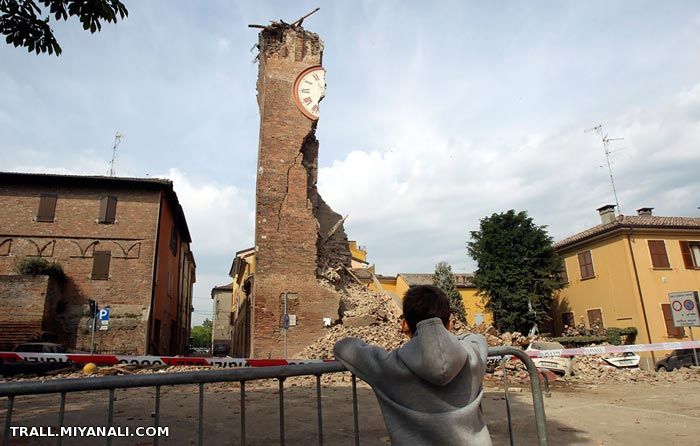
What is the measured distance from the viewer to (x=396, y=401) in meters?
1.71

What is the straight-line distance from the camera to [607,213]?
27.4m

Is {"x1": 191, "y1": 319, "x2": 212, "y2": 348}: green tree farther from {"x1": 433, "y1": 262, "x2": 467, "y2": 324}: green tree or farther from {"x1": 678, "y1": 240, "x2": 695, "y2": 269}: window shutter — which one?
{"x1": 678, "y1": 240, "x2": 695, "y2": 269}: window shutter

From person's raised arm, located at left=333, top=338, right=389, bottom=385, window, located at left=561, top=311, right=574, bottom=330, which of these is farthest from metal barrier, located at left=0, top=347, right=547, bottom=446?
window, located at left=561, top=311, right=574, bottom=330

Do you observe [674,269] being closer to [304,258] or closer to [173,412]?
[304,258]

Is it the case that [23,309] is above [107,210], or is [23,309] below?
below

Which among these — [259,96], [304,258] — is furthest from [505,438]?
[259,96]

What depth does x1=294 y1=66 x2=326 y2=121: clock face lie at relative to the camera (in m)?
19.0

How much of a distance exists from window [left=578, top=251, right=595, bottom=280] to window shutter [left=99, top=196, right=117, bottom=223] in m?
25.7

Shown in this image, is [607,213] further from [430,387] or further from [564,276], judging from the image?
[430,387]

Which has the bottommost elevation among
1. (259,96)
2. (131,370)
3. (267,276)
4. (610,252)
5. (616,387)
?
(616,387)

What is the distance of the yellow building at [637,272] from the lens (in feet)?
72.8

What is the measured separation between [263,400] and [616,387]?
9400 mm

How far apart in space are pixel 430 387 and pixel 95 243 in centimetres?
2189

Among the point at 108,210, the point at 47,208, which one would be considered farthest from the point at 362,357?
the point at 47,208
